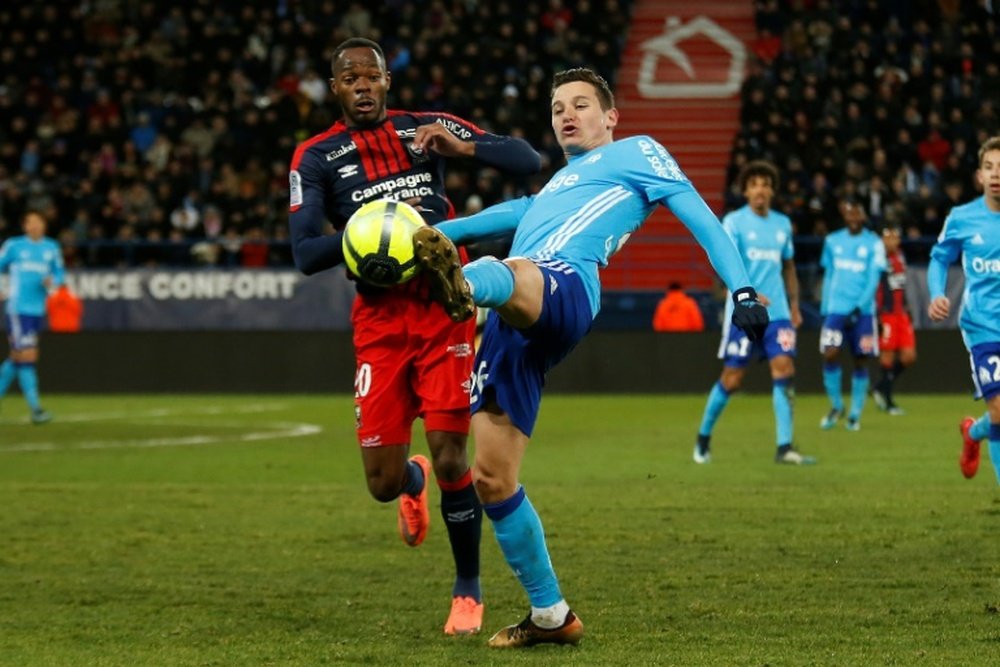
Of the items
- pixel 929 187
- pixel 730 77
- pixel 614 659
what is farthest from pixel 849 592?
pixel 730 77

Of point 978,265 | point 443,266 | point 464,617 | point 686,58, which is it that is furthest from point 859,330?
point 686,58

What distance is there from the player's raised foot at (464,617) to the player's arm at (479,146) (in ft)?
5.65

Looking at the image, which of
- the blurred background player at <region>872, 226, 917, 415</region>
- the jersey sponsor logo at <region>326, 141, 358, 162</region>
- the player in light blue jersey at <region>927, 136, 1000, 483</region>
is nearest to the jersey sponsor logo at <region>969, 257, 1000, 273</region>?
the player in light blue jersey at <region>927, 136, 1000, 483</region>

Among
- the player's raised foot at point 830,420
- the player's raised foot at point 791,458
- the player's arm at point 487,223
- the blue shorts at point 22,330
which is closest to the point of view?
the player's arm at point 487,223

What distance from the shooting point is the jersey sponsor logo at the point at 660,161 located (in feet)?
20.2

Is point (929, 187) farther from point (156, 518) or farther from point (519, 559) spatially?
point (519, 559)

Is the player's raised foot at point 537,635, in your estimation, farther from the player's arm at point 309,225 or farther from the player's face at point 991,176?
the player's face at point 991,176

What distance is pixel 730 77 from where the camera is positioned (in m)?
31.8

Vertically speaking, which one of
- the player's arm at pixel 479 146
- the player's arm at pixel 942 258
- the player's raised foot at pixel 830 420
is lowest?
the player's raised foot at pixel 830 420

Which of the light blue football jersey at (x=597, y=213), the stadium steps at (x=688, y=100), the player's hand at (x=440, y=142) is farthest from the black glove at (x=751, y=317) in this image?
the stadium steps at (x=688, y=100)

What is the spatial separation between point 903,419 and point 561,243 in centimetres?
1306

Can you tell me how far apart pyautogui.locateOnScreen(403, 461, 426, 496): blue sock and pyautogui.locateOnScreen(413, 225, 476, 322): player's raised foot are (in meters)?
2.12

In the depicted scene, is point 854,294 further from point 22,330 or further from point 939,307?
point 22,330

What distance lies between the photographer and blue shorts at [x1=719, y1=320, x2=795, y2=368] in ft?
43.7
